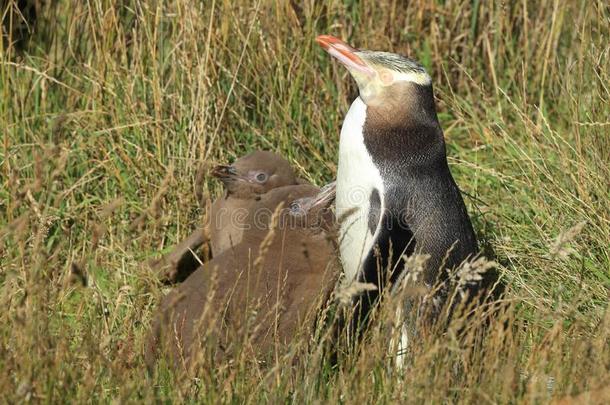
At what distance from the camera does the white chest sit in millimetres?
3969

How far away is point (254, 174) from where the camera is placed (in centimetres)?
454

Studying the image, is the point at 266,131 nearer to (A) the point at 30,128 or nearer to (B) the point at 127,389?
(A) the point at 30,128

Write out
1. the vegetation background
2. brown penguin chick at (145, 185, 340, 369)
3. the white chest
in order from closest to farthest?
brown penguin chick at (145, 185, 340, 369) < the white chest < the vegetation background

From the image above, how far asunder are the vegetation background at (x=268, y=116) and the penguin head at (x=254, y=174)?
0.18 m

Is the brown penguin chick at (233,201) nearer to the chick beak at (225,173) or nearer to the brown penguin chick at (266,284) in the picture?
the chick beak at (225,173)

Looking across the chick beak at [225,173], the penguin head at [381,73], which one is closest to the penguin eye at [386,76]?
the penguin head at [381,73]

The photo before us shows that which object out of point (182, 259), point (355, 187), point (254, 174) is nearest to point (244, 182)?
point (254, 174)

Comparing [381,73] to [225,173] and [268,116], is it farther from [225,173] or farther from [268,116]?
[268,116]

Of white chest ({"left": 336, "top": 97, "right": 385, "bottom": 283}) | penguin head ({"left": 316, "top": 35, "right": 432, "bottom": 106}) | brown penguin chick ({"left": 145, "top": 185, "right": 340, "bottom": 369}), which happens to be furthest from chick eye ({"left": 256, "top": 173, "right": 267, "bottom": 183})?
penguin head ({"left": 316, "top": 35, "right": 432, "bottom": 106})

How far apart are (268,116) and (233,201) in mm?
774

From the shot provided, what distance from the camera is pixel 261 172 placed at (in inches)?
179

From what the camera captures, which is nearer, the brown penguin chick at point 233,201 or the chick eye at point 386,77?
the chick eye at point 386,77

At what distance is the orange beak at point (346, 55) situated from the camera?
4.04 m

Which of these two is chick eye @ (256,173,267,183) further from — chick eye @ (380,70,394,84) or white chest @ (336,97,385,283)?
chick eye @ (380,70,394,84)
